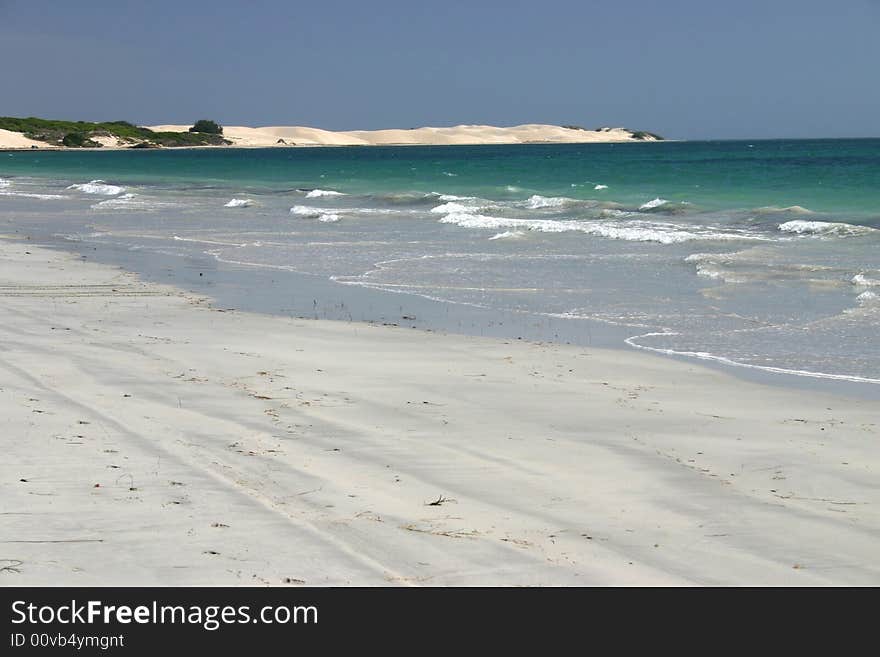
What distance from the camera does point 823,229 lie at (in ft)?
76.0

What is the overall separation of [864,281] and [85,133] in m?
134

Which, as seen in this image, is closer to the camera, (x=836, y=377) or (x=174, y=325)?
(x=836, y=377)

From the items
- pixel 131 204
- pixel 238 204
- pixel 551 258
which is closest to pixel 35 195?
pixel 131 204

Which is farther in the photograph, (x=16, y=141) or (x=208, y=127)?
(x=208, y=127)

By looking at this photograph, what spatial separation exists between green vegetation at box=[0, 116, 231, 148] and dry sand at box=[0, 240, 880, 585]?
431 ft

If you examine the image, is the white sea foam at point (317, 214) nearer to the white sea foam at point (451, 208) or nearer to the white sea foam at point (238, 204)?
the white sea foam at point (451, 208)

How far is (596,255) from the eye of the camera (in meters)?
19.3

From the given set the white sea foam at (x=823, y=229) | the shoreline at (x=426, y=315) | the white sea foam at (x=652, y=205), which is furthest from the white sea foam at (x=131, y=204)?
the white sea foam at (x=823, y=229)

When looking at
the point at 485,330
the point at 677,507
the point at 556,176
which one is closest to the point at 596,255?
the point at 485,330

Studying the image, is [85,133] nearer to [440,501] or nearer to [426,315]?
[426,315]

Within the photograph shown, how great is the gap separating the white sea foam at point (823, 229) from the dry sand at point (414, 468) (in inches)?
570

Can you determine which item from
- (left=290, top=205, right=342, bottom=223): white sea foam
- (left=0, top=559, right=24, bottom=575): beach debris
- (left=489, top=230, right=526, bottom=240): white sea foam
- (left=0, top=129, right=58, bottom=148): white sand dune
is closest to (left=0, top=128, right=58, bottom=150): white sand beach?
(left=0, top=129, right=58, bottom=148): white sand dune
